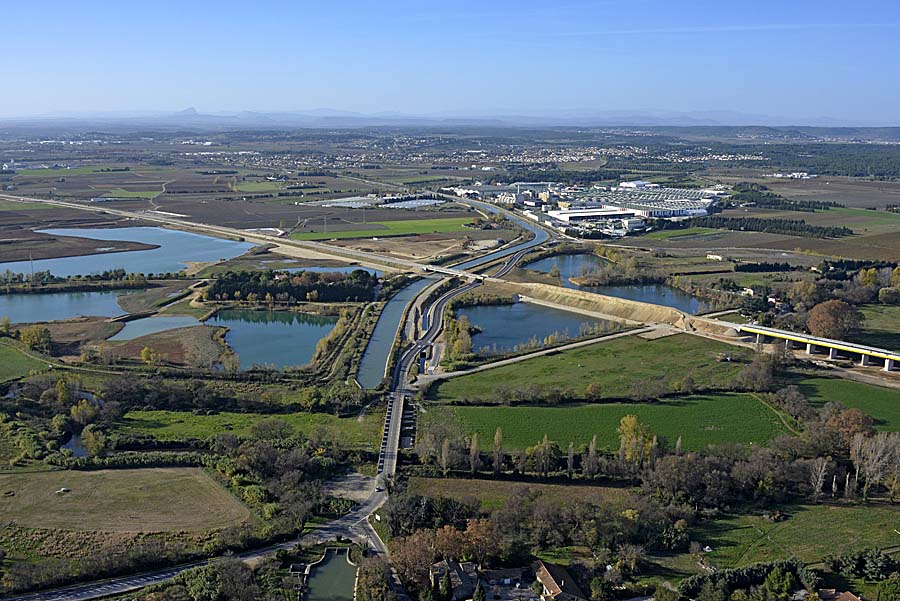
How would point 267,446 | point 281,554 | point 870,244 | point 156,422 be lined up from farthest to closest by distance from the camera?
1. point 870,244
2. point 156,422
3. point 267,446
4. point 281,554

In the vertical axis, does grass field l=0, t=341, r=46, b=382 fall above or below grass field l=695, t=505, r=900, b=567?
above

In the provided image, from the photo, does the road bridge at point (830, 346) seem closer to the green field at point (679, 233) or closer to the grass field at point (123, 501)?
the grass field at point (123, 501)

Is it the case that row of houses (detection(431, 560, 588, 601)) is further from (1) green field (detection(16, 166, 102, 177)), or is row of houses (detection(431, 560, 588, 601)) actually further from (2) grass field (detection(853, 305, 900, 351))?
(1) green field (detection(16, 166, 102, 177))

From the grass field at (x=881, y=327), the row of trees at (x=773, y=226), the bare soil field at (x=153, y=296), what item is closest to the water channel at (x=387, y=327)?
the bare soil field at (x=153, y=296)

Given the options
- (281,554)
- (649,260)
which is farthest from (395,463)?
(649,260)

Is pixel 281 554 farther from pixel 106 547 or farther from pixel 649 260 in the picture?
pixel 649 260

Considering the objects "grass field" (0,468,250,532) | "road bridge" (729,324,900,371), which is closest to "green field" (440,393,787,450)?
"road bridge" (729,324,900,371)
